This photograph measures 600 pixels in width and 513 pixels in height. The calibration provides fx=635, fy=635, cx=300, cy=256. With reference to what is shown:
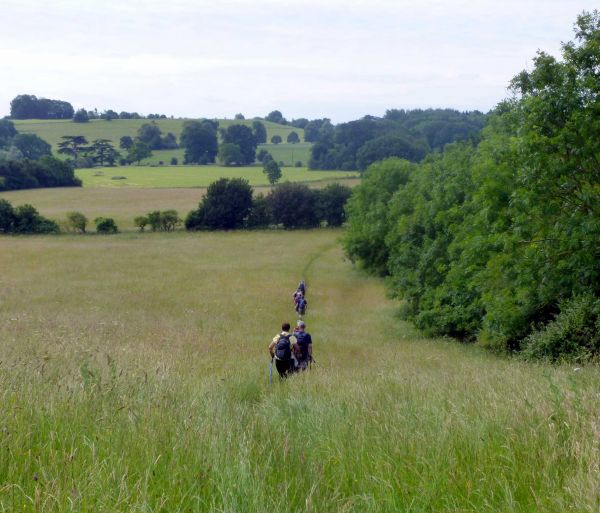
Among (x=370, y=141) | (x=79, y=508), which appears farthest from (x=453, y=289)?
(x=370, y=141)

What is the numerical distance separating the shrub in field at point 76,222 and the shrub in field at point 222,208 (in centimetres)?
1338

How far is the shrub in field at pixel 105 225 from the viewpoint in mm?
81375

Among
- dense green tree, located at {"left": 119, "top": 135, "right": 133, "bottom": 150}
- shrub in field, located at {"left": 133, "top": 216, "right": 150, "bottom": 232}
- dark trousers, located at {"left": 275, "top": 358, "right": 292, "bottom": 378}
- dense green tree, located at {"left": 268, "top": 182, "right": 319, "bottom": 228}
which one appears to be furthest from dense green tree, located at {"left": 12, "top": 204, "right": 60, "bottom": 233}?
dense green tree, located at {"left": 119, "top": 135, "right": 133, "bottom": 150}

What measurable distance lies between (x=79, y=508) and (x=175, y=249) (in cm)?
6465

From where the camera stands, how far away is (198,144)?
535 feet

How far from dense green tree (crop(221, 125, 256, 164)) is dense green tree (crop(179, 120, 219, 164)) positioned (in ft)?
15.6

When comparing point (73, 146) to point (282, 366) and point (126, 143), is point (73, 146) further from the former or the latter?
point (282, 366)

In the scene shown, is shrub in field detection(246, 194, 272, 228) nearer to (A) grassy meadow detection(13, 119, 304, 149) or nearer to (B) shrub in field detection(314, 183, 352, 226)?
(B) shrub in field detection(314, 183, 352, 226)

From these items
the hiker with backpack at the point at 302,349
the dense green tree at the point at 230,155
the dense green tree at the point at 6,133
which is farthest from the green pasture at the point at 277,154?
the hiker with backpack at the point at 302,349

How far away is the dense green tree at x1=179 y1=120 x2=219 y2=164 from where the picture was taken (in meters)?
163

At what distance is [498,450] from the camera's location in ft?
15.5

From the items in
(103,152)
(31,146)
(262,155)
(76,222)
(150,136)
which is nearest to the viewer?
(76,222)

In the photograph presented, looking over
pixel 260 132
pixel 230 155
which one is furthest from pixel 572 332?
pixel 260 132

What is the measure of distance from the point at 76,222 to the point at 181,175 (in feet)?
185
